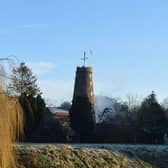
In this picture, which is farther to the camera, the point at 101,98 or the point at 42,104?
the point at 101,98

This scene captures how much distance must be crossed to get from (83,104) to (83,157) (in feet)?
180

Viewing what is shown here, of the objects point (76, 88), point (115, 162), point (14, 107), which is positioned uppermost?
point (76, 88)

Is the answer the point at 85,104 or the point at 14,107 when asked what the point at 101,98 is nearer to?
the point at 85,104

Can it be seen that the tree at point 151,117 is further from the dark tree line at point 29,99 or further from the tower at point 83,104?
the dark tree line at point 29,99

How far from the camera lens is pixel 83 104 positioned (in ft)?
261

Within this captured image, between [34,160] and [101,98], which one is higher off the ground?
[101,98]

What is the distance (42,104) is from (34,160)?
42057 millimetres

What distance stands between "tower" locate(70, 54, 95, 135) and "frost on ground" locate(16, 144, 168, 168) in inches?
1706

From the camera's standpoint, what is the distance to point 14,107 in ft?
46.5

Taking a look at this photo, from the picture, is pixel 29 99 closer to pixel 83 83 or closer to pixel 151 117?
pixel 151 117

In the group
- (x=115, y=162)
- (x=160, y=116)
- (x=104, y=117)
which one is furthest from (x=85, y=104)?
(x=115, y=162)

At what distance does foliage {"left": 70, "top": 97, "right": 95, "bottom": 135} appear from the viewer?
244ft

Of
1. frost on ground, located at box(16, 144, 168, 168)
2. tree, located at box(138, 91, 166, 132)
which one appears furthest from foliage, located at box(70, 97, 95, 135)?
frost on ground, located at box(16, 144, 168, 168)

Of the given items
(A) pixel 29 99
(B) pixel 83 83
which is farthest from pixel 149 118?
(A) pixel 29 99
